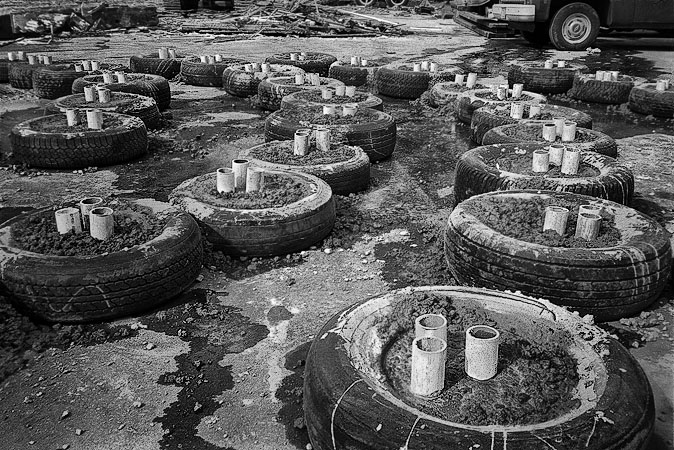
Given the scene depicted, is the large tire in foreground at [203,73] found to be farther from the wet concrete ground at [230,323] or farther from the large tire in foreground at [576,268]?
the large tire in foreground at [576,268]

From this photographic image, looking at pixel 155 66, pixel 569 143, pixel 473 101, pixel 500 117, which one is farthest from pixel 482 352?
pixel 155 66

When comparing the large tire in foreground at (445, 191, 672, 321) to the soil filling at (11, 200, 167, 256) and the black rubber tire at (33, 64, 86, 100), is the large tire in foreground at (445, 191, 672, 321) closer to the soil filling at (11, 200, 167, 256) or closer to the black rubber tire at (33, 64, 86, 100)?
the soil filling at (11, 200, 167, 256)

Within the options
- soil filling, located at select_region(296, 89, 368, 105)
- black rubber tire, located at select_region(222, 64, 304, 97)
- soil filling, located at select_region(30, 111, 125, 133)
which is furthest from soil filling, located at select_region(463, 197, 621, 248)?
black rubber tire, located at select_region(222, 64, 304, 97)

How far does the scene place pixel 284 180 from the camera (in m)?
5.20

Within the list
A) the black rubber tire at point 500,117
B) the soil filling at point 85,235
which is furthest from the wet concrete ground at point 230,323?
the soil filling at point 85,235

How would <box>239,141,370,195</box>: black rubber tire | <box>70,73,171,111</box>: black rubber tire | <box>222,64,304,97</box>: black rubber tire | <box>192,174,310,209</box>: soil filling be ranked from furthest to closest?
<box>222,64,304,97</box>: black rubber tire < <box>70,73,171,111</box>: black rubber tire < <box>239,141,370,195</box>: black rubber tire < <box>192,174,310,209</box>: soil filling

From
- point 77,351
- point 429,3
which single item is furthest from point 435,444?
point 429,3

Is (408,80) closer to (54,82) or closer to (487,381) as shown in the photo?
(54,82)

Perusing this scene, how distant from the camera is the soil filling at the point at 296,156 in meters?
5.80

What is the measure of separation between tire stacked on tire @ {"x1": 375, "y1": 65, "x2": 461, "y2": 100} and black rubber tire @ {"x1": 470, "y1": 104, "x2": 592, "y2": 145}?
2.66m

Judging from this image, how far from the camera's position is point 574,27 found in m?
15.0

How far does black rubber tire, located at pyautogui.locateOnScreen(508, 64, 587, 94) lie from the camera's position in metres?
10.6

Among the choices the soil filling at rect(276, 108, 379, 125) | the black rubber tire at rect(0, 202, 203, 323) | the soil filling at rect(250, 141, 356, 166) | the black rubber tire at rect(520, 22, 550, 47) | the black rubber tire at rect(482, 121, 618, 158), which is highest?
the black rubber tire at rect(520, 22, 550, 47)

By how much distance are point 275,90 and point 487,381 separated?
23.3 ft
